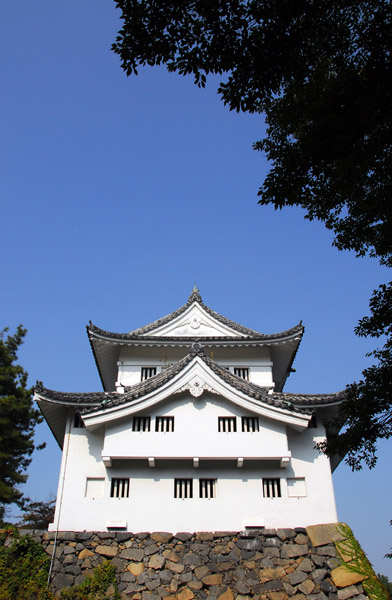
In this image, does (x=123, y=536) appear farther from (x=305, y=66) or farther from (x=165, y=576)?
(x=305, y=66)

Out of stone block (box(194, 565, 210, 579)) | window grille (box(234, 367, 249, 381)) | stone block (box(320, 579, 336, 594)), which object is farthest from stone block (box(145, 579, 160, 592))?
window grille (box(234, 367, 249, 381))

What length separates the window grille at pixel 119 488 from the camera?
14.8 metres

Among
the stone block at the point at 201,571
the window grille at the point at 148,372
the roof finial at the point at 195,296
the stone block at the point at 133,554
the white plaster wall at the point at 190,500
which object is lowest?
the stone block at the point at 201,571

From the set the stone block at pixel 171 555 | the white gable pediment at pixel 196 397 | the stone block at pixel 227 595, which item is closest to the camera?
the stone block at pixel 227 595

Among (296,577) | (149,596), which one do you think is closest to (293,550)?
(296,577)

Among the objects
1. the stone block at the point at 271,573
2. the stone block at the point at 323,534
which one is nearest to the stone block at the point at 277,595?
the stone block at the point at 271,573

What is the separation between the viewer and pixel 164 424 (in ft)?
50.8

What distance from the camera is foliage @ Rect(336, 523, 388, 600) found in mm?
12672

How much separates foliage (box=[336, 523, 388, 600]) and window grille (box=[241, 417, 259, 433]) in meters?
3.53

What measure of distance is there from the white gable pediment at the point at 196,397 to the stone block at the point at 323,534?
2.76 meters

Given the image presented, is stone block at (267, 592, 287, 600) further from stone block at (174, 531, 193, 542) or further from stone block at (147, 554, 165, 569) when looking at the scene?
stone block at (147, 554, 165, 569)

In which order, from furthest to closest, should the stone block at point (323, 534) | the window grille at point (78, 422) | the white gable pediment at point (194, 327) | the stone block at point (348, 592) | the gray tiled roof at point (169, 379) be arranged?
the white gable pediment at point (194, 327)
the window grille at point (78, 422)
the gray tiled roof at point (169, 379)
the stone block at point (323, 534)
the stone block at point (348, 592)

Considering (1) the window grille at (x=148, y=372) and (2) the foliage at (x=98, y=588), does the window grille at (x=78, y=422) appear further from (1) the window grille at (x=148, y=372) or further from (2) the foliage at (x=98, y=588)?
(2) the foliage at (x=98, y=588)

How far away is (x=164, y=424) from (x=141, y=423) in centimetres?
71
